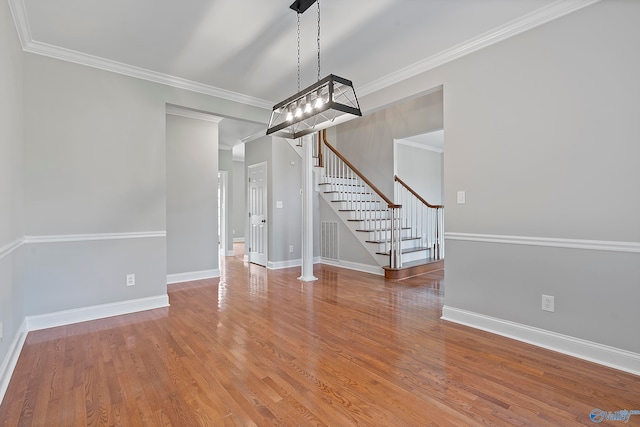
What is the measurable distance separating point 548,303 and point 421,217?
3.93m

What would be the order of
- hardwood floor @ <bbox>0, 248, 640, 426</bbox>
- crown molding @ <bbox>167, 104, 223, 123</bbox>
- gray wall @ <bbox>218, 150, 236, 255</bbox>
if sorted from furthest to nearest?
gray wall @ <bbox>218, 150, 236, 255</bbox> < crown molding @ <bbox>167, 104, 223, 123</bbox> < hardwood floor @ <bbox>0, 248, 640, 426</bbox>

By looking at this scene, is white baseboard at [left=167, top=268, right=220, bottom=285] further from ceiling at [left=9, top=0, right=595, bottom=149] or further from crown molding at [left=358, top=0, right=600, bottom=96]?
crown molding at [left=358, top=0, right=600, bottom=96]

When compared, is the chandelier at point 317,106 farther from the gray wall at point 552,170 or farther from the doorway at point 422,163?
the doorway at point 422,163

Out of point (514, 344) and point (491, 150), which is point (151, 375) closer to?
point (514, 344)

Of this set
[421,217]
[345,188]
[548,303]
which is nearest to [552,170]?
[548,303]

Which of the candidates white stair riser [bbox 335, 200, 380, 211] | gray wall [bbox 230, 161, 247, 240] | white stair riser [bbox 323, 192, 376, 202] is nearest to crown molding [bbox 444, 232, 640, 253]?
→ white stair riser [bbox 335, 200, 380, 211]

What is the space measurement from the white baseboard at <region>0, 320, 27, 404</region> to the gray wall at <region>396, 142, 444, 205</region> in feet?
19.9

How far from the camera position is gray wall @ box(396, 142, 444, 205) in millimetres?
6973

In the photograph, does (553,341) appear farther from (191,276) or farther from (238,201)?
(238,201)

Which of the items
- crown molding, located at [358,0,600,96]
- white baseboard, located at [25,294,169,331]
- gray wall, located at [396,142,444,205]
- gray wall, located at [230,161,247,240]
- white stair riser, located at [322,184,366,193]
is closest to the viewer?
crown molding, located at [358,0,600,96]

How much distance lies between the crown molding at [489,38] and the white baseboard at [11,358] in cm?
433

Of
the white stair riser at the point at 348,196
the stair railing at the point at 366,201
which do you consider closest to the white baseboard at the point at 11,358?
the stair railing at the point at 366,201

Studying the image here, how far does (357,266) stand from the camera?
18.7 ft

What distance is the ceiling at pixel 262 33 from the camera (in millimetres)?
2488
